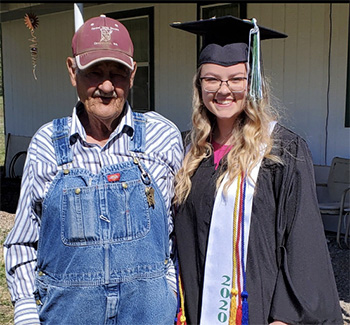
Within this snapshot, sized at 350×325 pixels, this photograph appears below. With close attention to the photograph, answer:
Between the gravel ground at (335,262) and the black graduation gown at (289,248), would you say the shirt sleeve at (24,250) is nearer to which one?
the black graduation gown at (289,248)

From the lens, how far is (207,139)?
2273 millimetres

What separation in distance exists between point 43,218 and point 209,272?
704 mm

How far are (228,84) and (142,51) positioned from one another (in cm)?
613

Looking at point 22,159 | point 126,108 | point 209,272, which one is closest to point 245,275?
point 209,272

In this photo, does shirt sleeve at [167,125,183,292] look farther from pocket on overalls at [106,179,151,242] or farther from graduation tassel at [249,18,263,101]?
graduation tassel at [249,18,263,101]

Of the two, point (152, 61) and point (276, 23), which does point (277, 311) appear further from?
point (152, 61)

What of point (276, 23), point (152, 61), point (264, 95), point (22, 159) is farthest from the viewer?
point (22, 159)

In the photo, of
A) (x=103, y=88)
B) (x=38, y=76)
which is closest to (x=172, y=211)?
(x=103, y=88)

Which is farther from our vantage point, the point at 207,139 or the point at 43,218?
the point at 207,139

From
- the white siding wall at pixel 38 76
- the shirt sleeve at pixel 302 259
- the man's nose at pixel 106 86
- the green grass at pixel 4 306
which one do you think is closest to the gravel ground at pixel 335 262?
the green grass at pixel 4 306

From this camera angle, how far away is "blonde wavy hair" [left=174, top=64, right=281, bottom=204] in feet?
6.72

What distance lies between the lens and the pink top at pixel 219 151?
7.15 ft

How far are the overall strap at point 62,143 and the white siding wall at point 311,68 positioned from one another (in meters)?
4.36

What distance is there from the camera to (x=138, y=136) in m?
1.97
